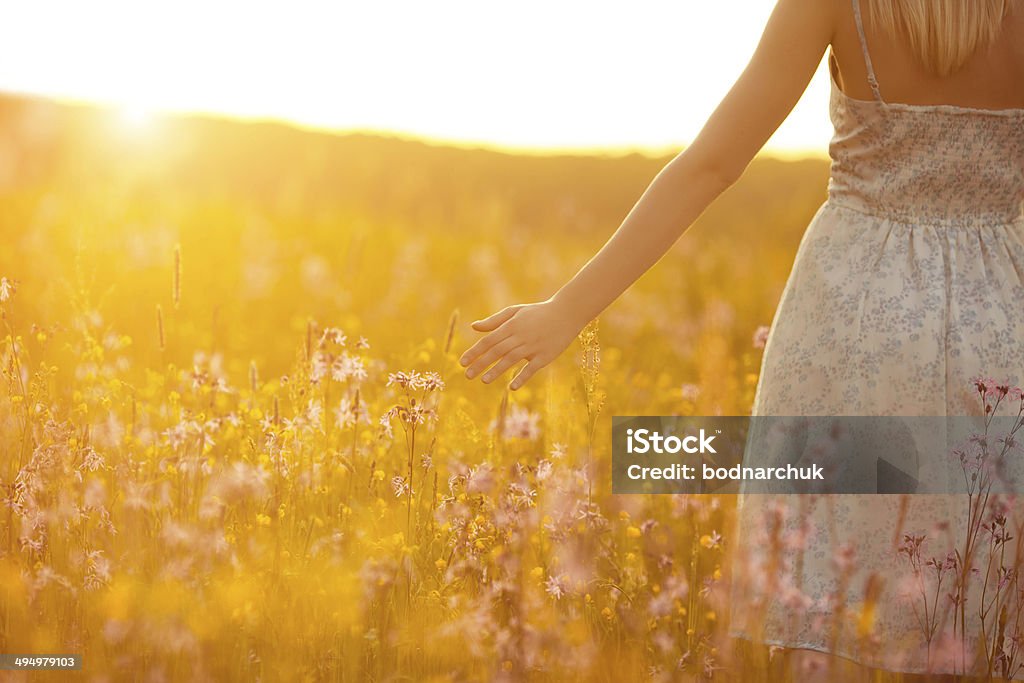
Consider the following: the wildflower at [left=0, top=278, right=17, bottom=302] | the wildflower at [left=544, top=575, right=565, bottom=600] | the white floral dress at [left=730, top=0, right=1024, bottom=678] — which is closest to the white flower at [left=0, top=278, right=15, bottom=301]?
the wildflower at [left=0, top=278, right=17, bottom=302]

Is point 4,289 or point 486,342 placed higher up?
point 4,289

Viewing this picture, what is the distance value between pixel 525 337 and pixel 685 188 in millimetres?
468

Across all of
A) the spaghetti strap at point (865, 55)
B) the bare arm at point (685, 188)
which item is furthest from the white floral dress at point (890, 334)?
the bare arm at point (685, 188)

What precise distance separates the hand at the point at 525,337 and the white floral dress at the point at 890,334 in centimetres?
51

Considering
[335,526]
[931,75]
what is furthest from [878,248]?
[335,526]

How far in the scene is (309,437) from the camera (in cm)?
282

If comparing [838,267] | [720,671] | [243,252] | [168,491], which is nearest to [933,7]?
[838,267]

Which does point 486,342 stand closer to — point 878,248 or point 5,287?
point 878,248

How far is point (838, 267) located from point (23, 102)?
21.5 metres

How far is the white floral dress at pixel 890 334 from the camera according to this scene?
2020 millimetres

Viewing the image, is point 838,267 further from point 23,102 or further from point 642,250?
point 23,102

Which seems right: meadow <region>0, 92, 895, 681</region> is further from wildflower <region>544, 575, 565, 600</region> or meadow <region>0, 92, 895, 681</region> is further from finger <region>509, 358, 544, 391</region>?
finger <region>509, 358, 544, 391</region>

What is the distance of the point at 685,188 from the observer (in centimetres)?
207

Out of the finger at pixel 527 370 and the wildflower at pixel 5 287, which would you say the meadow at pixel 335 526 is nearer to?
the wildflower at pixel 5 287
